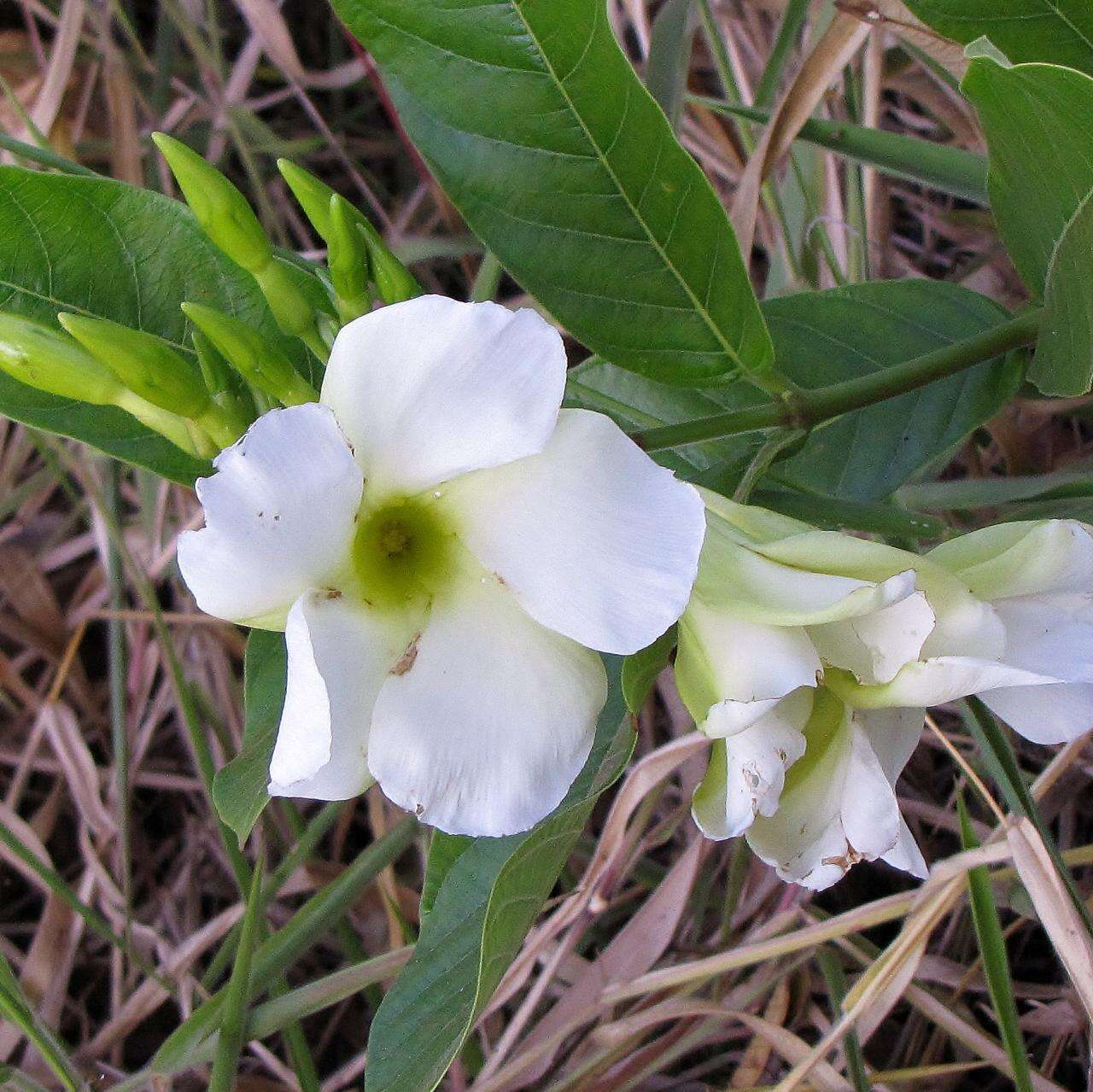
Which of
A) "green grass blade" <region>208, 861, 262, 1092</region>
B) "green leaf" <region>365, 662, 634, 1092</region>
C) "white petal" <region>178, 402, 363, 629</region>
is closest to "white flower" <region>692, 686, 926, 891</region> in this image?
"green leaf" <region>365, 662, 634, 1092</region>

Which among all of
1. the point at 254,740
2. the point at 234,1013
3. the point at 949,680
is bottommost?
the point at 234,1013

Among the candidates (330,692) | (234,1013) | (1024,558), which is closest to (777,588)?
(1024,558)

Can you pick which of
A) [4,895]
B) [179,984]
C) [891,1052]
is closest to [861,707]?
[891,1052]

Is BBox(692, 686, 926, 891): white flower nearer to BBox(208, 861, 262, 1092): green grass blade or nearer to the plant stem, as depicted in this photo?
the plant stem

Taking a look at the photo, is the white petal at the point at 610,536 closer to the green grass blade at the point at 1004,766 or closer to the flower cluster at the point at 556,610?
the flower cluster at the point at 556,610

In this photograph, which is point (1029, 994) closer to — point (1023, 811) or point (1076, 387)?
A: point (1023, 811)

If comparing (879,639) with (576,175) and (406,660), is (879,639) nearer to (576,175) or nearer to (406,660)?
(406,660)
